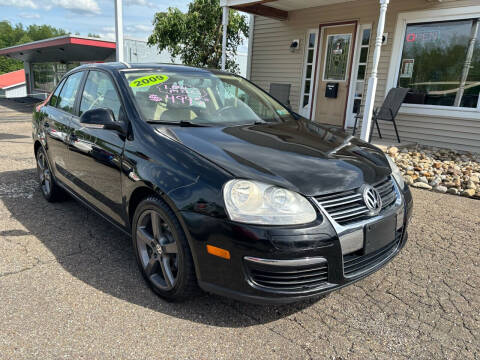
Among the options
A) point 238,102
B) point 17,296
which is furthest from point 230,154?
point 17,296

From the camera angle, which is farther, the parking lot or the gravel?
the gravel

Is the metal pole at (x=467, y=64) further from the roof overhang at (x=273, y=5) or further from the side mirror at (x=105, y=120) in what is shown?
the side mirror at (x=105, y=120)

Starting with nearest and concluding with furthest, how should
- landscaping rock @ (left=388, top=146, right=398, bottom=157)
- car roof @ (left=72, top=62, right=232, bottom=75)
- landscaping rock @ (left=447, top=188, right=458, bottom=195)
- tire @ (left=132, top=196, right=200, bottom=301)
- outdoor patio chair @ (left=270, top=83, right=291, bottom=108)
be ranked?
tire @ (left=132, top=196, right=200, bottom=301) → car roof @ (left=72, top=62, right=232, bottom=75) → landscaping rock @ (left=447, top=188, right=458, bottom=195) → landscaping rock @ (left=388, top=146, right=398, bottom=157) → outdoor patio chair @ (left=270, top=83, right=291, bottom=108)

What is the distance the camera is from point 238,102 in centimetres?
337

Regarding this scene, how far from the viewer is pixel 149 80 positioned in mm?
3039

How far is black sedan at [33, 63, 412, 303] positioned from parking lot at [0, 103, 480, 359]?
0.25 metres

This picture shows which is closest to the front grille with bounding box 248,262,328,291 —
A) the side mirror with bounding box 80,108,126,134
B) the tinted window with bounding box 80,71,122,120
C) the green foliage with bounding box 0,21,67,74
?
the side mirror with bounding box 80,108,126,134

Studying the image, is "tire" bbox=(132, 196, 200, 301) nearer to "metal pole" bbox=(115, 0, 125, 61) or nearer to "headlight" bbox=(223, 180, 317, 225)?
"headlight" bbox=(223, 180, 317, 225)

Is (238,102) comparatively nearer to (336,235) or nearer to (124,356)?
(336,235)

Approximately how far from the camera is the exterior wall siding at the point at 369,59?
23.4 ft

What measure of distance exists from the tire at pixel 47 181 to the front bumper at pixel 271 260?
272 cm

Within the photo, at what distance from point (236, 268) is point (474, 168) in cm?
532

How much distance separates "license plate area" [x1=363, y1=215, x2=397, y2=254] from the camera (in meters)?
2.13

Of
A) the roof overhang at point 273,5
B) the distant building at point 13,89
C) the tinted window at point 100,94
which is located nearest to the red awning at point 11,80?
the distant building at point 13,89
